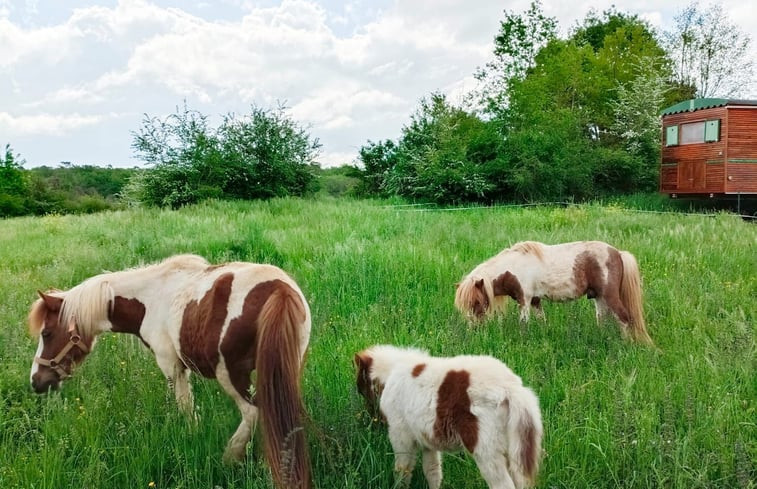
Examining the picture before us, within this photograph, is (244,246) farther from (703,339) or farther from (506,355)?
(703,339)

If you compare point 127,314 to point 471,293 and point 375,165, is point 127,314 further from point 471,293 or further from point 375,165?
point 375,165

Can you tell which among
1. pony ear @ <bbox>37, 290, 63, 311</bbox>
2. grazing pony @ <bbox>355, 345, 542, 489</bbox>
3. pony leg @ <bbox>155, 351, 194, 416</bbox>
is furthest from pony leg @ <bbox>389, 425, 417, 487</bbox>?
pony ear @ <bbox>37, 290, 63, 311</bbox>

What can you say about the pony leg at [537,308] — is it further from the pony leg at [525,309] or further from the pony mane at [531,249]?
the pony mane at [531,249]

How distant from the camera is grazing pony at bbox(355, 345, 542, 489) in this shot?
2.49 m

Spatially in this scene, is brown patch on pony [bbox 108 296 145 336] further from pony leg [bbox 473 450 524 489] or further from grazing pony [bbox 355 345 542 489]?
pony leg [bbox 473 450 524 489]

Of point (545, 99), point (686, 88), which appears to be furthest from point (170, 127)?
point (686, 88)

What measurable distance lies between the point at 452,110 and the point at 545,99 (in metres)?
4.82

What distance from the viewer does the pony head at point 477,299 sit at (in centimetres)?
539

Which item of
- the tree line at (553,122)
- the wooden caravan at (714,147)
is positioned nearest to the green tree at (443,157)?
the tree line at (553,122)

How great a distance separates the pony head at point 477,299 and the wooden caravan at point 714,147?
18.7 m

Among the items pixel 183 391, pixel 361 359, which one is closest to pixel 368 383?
pixel 361 359

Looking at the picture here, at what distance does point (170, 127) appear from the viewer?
60.4 feet

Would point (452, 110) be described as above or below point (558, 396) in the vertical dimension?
above

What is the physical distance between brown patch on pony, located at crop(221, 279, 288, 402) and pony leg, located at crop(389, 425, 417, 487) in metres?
0.90
